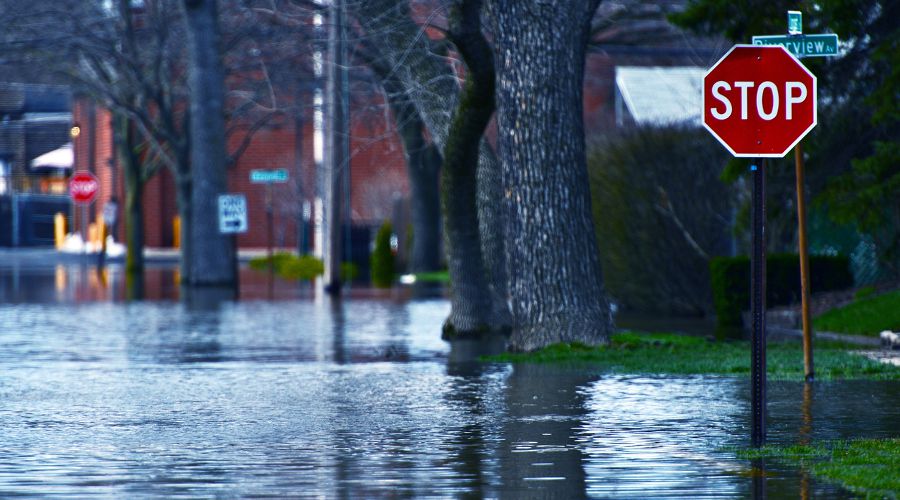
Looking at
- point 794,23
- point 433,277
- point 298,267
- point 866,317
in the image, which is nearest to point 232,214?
point 433,277

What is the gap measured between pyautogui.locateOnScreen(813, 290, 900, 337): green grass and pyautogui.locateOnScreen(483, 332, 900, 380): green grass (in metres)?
1.14

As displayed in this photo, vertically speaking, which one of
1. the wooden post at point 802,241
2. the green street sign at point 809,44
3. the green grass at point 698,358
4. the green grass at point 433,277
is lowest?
the green grass at point 698,358

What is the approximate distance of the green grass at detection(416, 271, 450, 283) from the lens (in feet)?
142

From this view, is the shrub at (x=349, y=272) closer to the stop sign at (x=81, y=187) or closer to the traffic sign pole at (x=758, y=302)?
the stop sign at (x=81, y=187)

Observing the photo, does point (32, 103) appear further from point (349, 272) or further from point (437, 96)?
point (437, 96)

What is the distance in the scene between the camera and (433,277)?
45094 millimetres

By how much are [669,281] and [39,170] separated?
6300cm

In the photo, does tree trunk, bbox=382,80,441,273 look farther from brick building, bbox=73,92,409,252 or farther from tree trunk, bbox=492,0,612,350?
tree trunk, bbox=492,0,612,350

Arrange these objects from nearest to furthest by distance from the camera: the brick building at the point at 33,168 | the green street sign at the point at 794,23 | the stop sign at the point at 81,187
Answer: the green street sign at the point at 794,23
the stop sign at the point at 81,187
the brick building at the point at 33,168

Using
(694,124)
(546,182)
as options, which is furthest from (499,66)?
(694,124)

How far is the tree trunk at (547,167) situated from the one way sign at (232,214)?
1955 centimetres

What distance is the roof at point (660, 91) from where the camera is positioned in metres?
34.5

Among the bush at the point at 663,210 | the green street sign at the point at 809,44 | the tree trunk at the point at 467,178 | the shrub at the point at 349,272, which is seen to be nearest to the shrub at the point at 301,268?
the shrub at the point at 349,272

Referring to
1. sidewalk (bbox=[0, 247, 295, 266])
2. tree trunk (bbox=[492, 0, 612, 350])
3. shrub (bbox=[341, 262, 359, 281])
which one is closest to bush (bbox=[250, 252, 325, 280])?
shrub (bbox=[341, 262, 359, 281])
